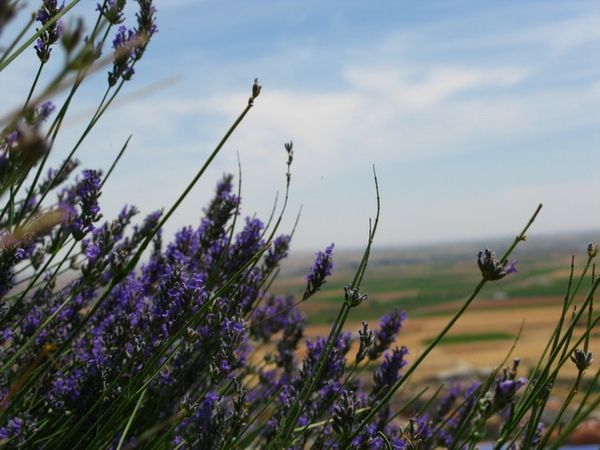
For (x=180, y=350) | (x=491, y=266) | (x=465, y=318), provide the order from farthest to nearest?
1. (x=465, y=318)
2. (x=180, y=350)
3. (x=491, y=266)

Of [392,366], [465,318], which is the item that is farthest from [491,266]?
[465,318]

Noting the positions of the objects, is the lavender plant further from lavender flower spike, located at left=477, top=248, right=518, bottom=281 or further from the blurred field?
the blurred field

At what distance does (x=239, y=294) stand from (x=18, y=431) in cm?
70

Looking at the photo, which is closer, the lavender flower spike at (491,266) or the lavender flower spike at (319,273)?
the lavender flower spike at (491,266)

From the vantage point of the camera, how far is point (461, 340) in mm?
34750

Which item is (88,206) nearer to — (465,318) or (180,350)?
(180,350)

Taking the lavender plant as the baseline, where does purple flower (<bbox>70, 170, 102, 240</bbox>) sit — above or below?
above

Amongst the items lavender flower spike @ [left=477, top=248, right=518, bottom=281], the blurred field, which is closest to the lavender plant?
lavender flower spike @ [left=477, top=248, right=518, bottom=281]

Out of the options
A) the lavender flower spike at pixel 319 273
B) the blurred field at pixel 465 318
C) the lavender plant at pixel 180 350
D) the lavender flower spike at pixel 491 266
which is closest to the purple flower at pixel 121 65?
the lavender plant at pixel 180 350

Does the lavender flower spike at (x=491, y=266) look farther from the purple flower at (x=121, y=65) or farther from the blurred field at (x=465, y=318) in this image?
the blurred field at (x=465, y=318)

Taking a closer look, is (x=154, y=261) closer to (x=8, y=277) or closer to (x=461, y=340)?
(x=8, y=277)

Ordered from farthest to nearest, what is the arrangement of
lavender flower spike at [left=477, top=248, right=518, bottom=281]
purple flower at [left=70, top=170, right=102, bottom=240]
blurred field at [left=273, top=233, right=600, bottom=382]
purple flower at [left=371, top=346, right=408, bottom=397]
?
blurred field at [left=273, top=233, right=600, bottom=382] < purple flower at [left=371, top=346, right=408, bottom=397] < purple flower at [left=70, top=170, right=102, bottom=240] < lavender flower spike at [left=477, top=248, right=518, bottom=281]

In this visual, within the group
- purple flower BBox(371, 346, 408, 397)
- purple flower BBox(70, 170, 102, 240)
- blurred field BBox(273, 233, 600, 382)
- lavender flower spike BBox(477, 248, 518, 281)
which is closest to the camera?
lavender flower spike BBox(477, 248, 518, 281)

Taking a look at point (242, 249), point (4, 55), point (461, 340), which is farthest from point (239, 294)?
point (461, 340)
